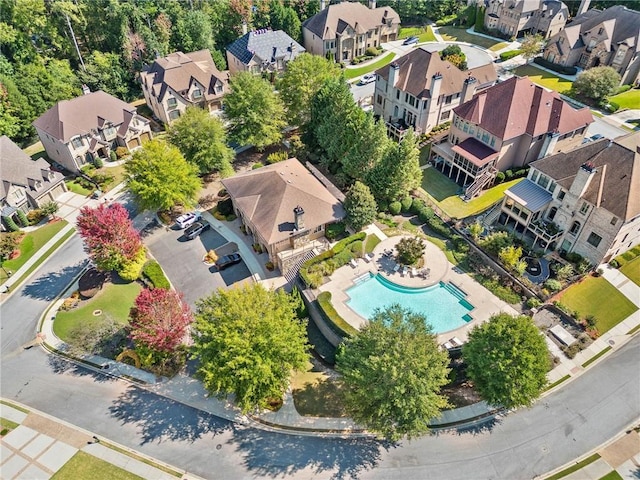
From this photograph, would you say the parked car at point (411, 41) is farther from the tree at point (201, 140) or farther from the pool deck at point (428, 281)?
the pool deck at point (428, 281)

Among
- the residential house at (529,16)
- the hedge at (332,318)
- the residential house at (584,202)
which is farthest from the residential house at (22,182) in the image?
the residential house at (529,16)

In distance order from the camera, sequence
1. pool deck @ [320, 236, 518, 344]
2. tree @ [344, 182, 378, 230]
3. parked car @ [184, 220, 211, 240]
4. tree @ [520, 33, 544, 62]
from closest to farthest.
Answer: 1. pool deck @ [320, 236, 518, 344]
2. tree @ [344, 182, 378, 230]
3. parked car @ [184, 220, 211, 240]
4. tree @ [520, 33, 544, 62]

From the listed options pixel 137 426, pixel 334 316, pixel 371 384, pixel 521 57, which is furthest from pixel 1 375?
pixel 521 57

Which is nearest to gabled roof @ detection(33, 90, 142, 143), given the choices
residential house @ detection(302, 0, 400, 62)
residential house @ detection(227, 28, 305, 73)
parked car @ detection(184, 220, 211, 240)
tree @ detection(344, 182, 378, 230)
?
parked car @ detection(184, 220, 211, 240)

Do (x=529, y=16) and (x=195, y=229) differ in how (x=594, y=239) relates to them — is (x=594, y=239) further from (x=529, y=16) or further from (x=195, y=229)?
(x=529, y=16)

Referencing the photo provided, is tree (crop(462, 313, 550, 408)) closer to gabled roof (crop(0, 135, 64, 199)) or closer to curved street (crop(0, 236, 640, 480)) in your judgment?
curved street (crop(0, 236, 640, 480))

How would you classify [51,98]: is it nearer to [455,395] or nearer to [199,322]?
[199,322]
